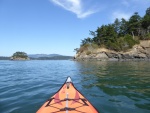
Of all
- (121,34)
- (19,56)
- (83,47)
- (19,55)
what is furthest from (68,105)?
(19,55)

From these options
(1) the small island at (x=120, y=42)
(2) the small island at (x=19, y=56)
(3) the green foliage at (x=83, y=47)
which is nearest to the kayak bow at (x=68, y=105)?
(1) the small island at (x=120, y=42)

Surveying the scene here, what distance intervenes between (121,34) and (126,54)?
19.3m

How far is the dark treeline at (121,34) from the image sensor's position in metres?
81.9

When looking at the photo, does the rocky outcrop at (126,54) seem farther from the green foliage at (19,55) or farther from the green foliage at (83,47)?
the green foliage at (19,55)

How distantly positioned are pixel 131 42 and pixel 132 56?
19.9ft

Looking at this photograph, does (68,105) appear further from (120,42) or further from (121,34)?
(121,34)

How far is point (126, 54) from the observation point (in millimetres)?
78438

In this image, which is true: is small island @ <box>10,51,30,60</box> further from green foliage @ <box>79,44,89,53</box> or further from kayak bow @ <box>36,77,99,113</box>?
kayak bow @ <box>36,77,99,113</box>

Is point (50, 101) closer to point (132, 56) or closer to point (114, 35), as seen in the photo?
point (132, 56)

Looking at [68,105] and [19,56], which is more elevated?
[19,56]

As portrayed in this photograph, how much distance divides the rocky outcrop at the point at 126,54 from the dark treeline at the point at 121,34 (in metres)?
2.37

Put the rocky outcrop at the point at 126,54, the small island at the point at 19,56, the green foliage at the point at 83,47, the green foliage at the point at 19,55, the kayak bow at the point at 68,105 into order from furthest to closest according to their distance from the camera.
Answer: the green foliage at the point at 19,55, the small island at the point at 19,56, the green foliage at the point at 83,47, the rocky outcrop at the point at 126,54, the kayak bow at the point at 68,105

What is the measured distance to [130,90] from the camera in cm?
1390

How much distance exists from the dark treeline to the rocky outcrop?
2.37 meters
